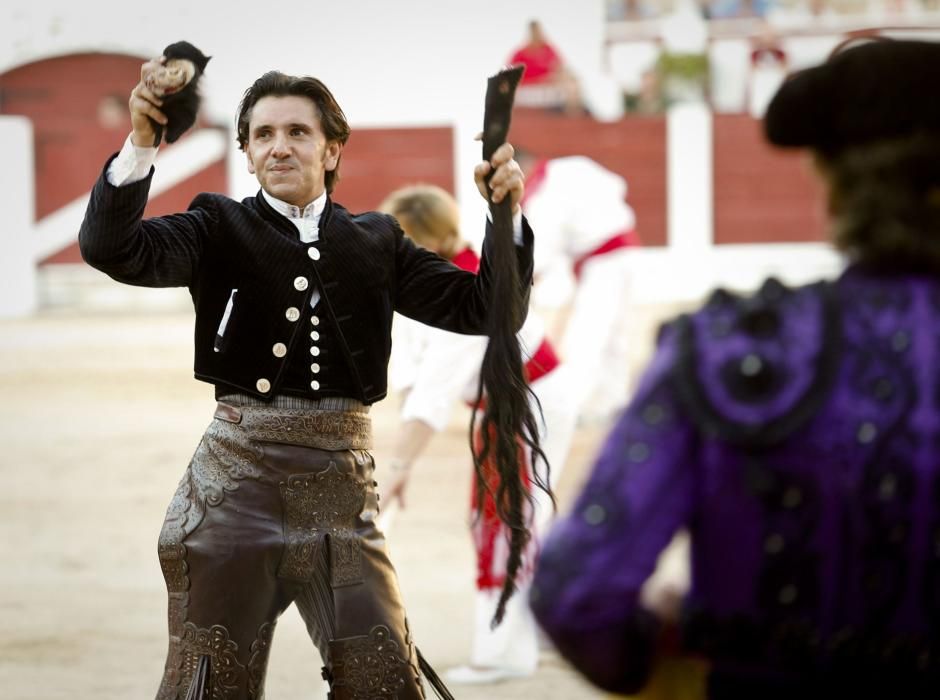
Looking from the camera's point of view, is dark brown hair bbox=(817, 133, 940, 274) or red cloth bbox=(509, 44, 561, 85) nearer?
dark brown hair bbox=(817, 133, 940, 274)

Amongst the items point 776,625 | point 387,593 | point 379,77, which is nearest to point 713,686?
point 776,625

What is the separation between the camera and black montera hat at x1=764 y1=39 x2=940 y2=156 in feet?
4.66

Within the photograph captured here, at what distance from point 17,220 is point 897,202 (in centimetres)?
1437

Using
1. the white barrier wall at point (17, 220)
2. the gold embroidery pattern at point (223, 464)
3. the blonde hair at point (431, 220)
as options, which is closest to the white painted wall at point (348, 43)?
the white barrier wall at point (17, 220)

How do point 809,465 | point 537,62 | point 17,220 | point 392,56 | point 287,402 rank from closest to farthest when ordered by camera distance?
1. point 809,465
2. point 287,402
3. point 537,62
4. point 17,220
5. point 392,56

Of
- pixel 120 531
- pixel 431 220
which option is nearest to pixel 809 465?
pixel 431 220

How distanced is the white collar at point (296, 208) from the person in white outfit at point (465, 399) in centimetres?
119

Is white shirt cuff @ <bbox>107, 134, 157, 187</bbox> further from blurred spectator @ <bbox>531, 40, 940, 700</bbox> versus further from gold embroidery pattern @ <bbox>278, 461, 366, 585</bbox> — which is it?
blurred spectator @ <bbox>531, 40, 940, 700</bbox>

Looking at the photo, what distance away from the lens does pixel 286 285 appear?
260 cm

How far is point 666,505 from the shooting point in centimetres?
140

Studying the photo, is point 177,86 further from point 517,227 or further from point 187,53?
point 517,227

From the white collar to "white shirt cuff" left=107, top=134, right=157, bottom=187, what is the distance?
1.12ft

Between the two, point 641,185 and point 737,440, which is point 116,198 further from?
point 641,185

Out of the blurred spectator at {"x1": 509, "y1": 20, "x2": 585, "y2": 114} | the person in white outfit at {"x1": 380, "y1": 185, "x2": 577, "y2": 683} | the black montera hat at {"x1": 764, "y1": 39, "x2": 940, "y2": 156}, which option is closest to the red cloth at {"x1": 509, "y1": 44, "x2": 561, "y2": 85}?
the blurred spectator at {"x1": 509, "y1": 20, "x2": 585, "y2": 114}
